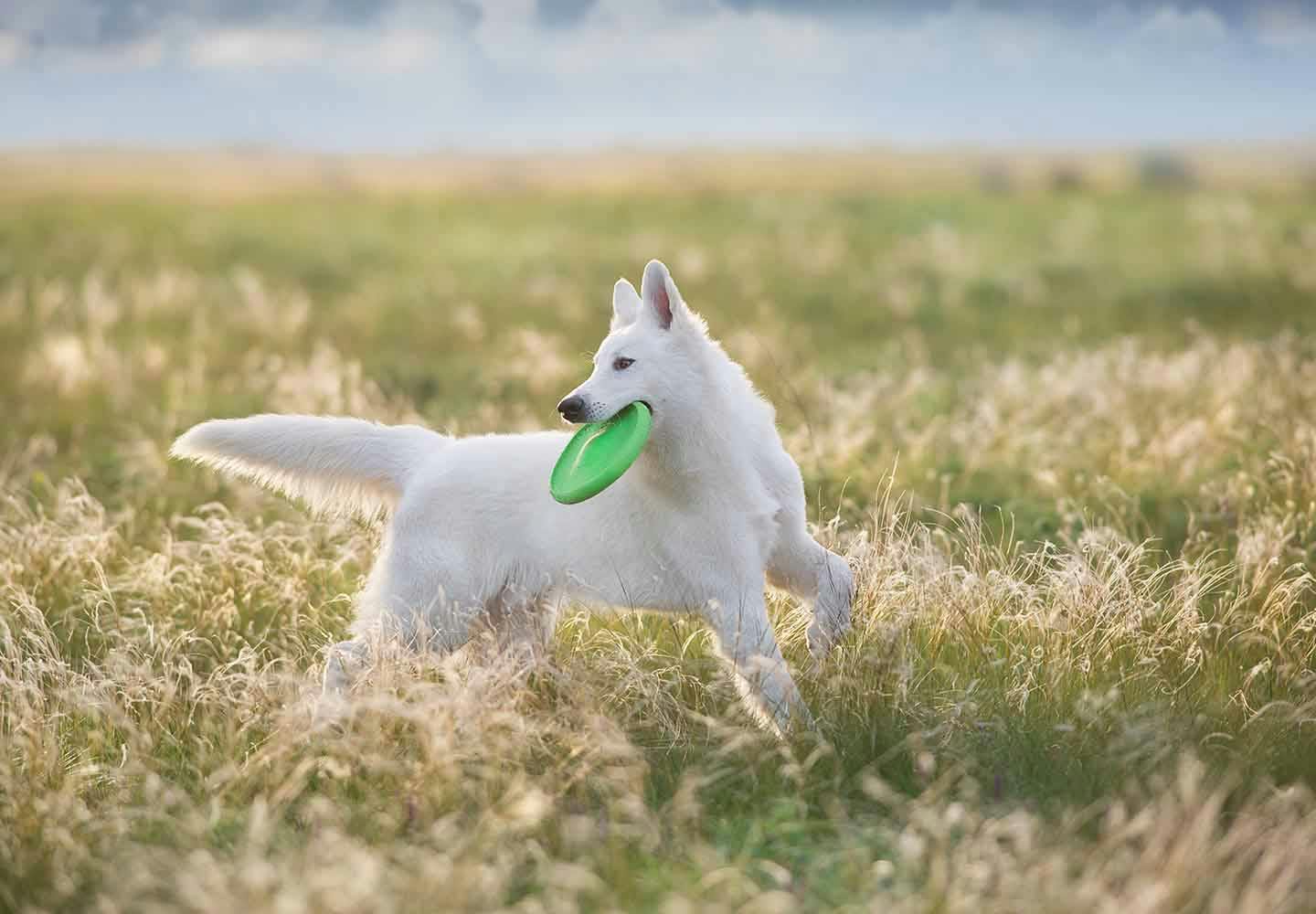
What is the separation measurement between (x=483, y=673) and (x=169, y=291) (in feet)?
42.7

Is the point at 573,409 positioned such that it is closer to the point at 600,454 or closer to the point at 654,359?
the point at 600,454

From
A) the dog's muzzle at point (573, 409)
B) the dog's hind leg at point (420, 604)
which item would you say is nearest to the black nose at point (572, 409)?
the dog's muzzle at point (573, 409)

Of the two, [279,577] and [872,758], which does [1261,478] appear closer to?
[872,758]

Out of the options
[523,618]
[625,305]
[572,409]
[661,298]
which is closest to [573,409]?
[572,409]

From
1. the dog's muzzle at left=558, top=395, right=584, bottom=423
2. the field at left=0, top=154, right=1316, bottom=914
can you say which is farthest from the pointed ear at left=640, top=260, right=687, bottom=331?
the field at left=0, top=154, right=1316, bottom=914

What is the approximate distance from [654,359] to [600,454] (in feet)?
1.27

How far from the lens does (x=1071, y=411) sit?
8766 mm

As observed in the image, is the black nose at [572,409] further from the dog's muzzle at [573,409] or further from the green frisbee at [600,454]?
the green frisbee at [600,454]

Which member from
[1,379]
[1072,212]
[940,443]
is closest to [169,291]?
[1,379]

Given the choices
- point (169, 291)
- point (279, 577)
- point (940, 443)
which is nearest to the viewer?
point (279, 577)

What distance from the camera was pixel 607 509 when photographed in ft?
17.0

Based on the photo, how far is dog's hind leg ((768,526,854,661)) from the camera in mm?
5148

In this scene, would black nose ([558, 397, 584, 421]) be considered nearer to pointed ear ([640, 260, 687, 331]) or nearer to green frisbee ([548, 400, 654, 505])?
green frisbee ([548, 400, 654, 505])

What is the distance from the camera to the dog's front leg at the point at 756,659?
15.2 ft
